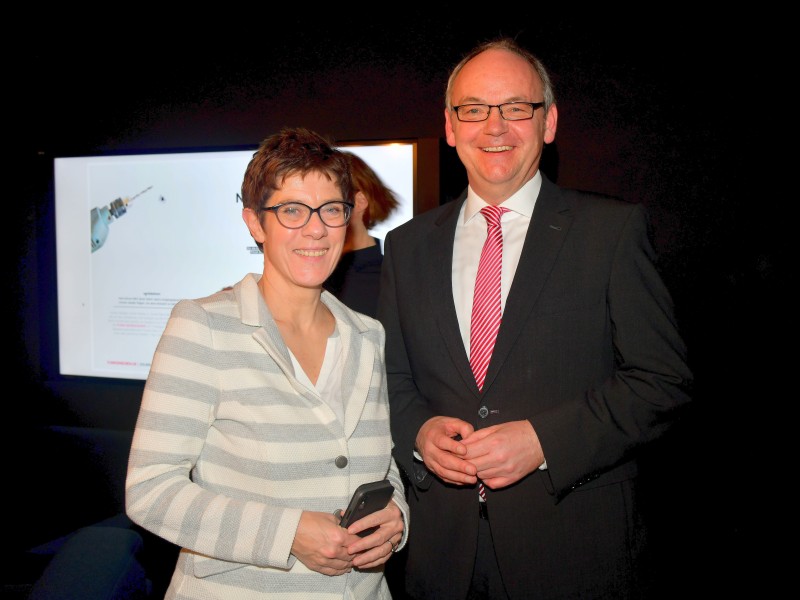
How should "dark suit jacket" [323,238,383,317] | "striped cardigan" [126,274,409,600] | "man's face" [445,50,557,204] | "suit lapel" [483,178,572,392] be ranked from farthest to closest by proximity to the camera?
"dark suit jacket" [323,238,383,317]
"man's face" [445,50,557,204]
"suit lapel" [483,178,572,392]
"striped cardigan" [126,274,409,600]

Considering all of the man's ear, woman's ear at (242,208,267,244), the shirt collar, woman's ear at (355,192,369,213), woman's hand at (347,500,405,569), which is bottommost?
woman's hand at (347,500,405,569)

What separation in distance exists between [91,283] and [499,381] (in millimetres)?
2905

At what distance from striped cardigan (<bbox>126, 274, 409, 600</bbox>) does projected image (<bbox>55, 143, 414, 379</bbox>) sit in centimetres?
199

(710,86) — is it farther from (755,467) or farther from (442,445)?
(442,445)

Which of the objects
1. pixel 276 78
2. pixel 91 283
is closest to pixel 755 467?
pixel 276 78

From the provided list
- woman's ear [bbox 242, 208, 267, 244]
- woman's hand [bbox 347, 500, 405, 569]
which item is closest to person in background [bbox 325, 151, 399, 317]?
woman's ear [bbox 242, 208, 267, 244]

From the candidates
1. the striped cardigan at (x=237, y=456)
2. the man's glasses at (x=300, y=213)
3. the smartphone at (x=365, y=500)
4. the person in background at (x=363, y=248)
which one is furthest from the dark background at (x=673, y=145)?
the smartphone at (x=365, y=500)

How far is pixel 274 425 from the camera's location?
1.40 meters

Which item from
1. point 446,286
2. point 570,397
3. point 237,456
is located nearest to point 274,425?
point 237,456

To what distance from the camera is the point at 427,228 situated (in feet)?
6.53

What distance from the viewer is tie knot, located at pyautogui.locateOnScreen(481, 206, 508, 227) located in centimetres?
183

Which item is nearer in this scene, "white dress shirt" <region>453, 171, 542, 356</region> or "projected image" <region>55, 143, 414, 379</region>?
"white dress shirt" <region>453, 171, 542, 356</region>

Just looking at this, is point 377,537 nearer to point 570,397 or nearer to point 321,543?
point 321,543

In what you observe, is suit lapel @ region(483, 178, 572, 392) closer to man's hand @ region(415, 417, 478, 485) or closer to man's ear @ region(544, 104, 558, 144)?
man's hand @ region(415, 417, 478, 485)
